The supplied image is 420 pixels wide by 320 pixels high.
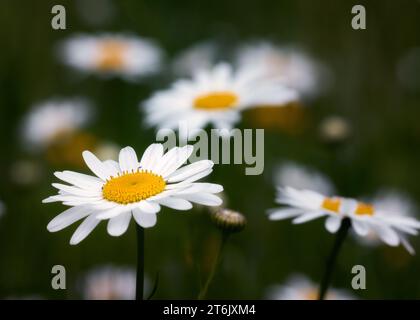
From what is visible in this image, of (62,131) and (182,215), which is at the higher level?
(62,131)

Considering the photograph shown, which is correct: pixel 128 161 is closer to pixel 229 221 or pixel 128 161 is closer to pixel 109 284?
pixel 229 221

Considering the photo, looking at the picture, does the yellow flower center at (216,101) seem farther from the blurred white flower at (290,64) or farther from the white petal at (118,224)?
the blurred white flower at (290,64)

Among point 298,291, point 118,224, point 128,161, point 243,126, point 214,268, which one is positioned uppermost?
point 243,126

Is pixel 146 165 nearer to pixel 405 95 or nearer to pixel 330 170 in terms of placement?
pixel 330 170

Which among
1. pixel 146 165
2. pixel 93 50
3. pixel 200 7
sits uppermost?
pixel 200 7

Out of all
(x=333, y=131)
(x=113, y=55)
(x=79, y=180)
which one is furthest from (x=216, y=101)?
(x=113, y=55)

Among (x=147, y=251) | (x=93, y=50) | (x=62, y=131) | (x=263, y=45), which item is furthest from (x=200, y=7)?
(x=147, y=251)
